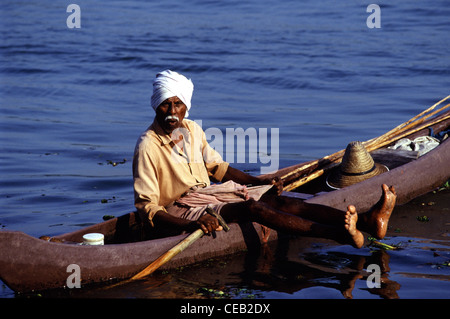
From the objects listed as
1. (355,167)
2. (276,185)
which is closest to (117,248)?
(276,185)

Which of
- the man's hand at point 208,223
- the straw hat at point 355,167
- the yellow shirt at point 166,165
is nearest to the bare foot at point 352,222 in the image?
the man's hand at point 208,223

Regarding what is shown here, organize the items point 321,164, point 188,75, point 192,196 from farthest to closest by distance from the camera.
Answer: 1. point 188,75
2. point 321,164
3. point 192,196

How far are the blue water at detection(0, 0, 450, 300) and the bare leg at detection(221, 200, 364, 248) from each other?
6.12 ft

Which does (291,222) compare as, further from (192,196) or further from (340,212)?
(192,196)

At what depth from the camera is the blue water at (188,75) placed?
7.89m

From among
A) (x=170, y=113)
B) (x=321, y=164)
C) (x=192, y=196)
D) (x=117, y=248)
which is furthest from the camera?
(x=321, y=164)

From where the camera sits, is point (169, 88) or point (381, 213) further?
point (169, 88)

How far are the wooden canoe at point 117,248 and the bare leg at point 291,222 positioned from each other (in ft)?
0.72

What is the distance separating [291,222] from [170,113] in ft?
3.62

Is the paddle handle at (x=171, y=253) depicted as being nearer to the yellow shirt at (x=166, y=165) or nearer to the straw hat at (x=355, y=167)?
the yellow shirt at (x=166, y=165)

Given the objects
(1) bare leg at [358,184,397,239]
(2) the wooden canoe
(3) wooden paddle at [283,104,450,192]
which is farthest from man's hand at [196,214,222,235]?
(3) wooden paddle at [283,104,450,192]

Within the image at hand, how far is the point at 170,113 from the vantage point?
4.98m

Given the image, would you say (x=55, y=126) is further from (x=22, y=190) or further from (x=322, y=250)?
(x=322, y=250)

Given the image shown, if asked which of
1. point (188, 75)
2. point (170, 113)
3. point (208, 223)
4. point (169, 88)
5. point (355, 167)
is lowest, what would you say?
point (208, 223)
